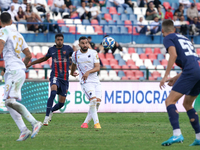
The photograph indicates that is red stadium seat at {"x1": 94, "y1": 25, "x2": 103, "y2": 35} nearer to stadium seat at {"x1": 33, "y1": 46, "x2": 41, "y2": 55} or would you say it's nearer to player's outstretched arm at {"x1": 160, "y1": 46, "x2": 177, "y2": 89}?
stadium seat at {"x1": 33, "y1": 46, "x2": 41, "y2": 55}

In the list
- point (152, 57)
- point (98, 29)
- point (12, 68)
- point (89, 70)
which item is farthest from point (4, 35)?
point (98, 29)

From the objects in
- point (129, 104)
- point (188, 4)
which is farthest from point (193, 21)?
point (129, 104)

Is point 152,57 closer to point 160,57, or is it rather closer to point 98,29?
point 160,57

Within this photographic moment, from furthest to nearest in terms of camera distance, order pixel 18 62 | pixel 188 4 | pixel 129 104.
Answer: pixel 188 4, pixel 129 104, pixel 18 62

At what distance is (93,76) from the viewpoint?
952cm

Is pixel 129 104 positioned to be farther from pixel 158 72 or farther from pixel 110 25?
pixel 110 25

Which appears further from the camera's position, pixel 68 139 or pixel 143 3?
pixel 143 3

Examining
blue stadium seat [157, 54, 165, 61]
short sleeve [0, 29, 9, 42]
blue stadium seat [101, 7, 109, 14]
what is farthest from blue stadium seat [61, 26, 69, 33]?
short sleeve [0, 29, 9, 42]

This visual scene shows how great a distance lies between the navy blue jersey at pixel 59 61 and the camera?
10297 mm

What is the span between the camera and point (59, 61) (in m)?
10.3

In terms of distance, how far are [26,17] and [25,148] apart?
13.8 metres

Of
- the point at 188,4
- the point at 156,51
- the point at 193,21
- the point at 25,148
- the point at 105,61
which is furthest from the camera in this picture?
the point at 188,4

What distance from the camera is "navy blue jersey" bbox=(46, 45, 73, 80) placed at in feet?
33.8

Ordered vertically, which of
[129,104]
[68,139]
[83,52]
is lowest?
[129,104]
